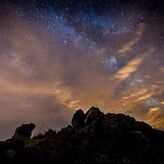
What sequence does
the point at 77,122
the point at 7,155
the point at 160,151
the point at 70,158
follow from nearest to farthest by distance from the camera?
the point at 7,155 → the point at 70,158 → the point at 160,151 → the point at 77,122

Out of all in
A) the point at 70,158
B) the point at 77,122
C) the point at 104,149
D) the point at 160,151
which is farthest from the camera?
the point at 77,122

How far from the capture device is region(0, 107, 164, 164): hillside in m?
26.9

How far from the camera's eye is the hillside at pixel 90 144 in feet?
88.1

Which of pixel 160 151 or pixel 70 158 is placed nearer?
pixel 70 158

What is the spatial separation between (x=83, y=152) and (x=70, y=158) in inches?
69.0

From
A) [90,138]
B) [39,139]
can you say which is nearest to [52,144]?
[39,139]

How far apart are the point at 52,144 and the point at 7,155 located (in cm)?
535

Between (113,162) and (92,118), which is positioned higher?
(92,118)

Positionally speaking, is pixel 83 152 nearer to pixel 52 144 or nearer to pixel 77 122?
pixel 52 144

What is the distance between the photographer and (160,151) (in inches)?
1291

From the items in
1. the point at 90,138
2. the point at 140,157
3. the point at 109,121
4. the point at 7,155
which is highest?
the point at 109,121

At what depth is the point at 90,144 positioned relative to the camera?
30.2 metres

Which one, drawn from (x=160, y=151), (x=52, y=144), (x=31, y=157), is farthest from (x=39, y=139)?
(x=160, y=151)

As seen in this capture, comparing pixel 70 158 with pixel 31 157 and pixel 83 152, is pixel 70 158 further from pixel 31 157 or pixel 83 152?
pixel 31 157
